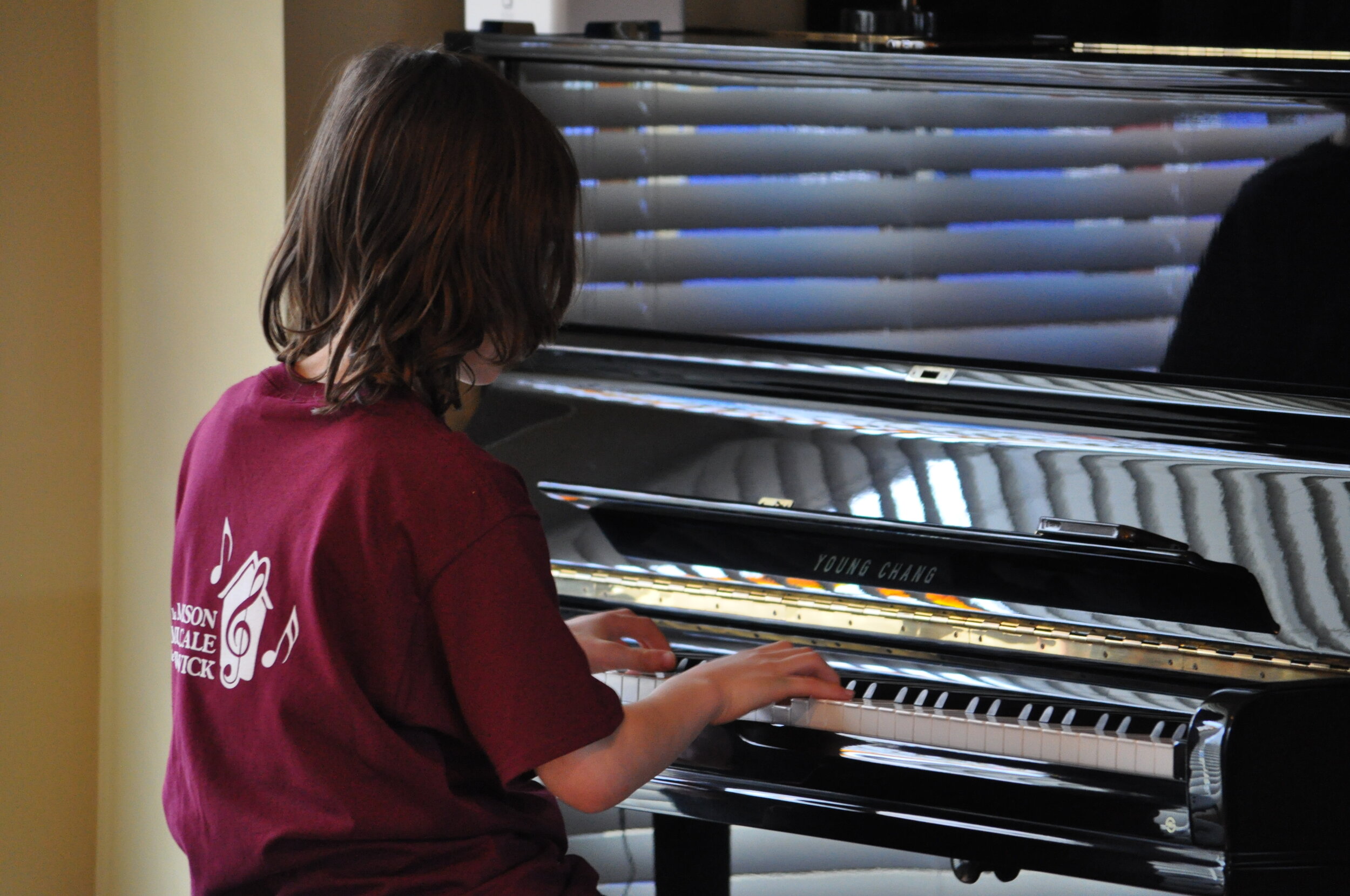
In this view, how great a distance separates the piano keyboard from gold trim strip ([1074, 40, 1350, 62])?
70 centimetres

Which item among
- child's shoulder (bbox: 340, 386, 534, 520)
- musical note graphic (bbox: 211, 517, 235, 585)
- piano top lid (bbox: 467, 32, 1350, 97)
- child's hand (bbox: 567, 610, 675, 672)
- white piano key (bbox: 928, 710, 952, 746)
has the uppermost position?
piano top lid (bbox: 467, 32, 1350, 97)

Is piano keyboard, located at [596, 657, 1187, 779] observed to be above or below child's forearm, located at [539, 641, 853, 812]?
below

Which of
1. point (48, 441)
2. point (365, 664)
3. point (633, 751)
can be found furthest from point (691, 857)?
point (48, 441)

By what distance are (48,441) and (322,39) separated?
0.73 metres

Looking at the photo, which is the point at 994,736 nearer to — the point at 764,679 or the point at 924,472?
the point at 764,679

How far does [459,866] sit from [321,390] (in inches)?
14.5

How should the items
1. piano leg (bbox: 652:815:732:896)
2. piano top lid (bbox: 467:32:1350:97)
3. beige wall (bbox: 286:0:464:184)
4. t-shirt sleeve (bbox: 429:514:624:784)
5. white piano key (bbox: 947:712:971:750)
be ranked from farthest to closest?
beige wall (bbox: 286:0:464:184) < piano leg (bbox: 652:815:732:896) < piano top lid (bbox: 467:32:1350:97) < white piano key (bbox: 947:712:971:750) < t-shirt sleeve (bbox: 429:514:624:784)

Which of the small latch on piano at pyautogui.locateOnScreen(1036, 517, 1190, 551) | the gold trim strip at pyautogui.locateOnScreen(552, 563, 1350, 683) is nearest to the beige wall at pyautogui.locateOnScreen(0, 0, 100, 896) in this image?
the gold trim strip at pyautogui.locateOnScreen(552, 563, 1350, 683)

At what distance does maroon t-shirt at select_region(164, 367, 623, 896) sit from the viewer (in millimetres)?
961

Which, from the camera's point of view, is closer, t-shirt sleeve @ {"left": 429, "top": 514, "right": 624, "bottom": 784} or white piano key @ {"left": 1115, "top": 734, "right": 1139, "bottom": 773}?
t-shirt sleeve @ {"left": 429, "top": 514, "right": 624, "bottom": 784}

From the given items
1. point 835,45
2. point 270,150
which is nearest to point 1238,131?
point 835,45

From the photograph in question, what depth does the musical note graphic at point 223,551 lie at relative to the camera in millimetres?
1044

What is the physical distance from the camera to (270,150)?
1979 millimetres

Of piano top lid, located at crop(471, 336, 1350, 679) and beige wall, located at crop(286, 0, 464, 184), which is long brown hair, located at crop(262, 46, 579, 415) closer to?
piano top lid, located at crop(471, 336, 1350, 679)
